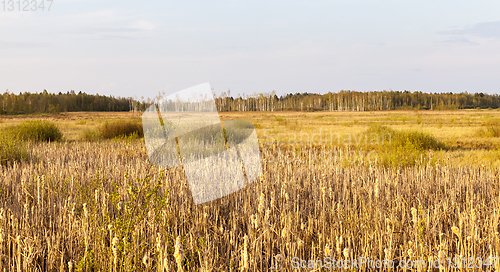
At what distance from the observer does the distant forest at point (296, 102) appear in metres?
104

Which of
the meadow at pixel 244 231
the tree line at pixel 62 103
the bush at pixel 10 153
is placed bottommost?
the meadow at pixel 244 231

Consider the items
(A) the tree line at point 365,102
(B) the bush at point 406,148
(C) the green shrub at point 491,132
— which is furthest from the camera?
(A) the tree line at point 365,102

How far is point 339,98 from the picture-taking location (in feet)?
397

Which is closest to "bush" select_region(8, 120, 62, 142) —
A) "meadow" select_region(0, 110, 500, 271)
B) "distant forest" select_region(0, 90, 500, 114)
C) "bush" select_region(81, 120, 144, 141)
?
"bush" select_region(81, 120, 144, 141)

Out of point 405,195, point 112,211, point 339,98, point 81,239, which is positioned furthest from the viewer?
point 339,98

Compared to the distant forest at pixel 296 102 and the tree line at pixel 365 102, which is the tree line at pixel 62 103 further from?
the tree line at pixel 365 102

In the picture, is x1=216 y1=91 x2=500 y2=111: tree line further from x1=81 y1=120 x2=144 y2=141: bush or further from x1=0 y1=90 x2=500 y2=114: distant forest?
x1=81 y1=120 x2=144 y2=141: bush

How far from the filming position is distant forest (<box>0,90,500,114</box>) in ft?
341

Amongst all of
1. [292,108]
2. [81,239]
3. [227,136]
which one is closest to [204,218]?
[81,239]

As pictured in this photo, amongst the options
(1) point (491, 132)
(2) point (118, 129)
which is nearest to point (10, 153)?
(2) point (118, 129)

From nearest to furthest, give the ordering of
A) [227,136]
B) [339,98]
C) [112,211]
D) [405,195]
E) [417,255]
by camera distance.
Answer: [417,255] < [112,211] < [405,195] < [227,136] < [339,98]

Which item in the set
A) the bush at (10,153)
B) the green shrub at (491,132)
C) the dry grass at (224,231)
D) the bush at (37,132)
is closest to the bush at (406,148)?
the dry grass at (224,231)

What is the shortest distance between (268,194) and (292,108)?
12005 centimetres

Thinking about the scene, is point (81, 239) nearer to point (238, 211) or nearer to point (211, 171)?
point (238, 211)
